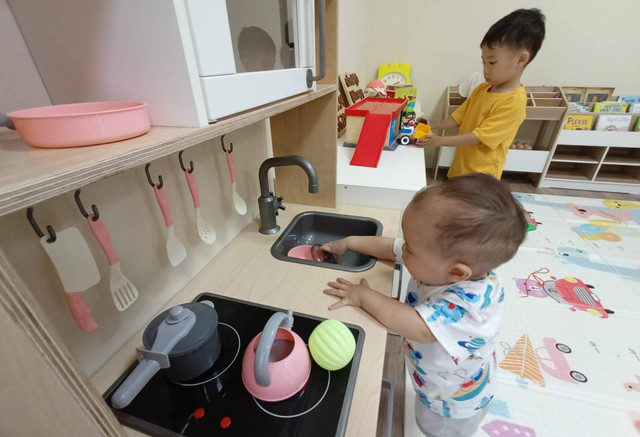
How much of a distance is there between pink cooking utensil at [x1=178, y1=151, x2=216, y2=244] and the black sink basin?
0.22 m

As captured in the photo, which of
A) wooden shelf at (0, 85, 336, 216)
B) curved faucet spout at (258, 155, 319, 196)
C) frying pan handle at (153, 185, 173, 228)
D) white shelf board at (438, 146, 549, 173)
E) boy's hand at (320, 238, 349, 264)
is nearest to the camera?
wooden shelf at (0, 85, 336, 216)

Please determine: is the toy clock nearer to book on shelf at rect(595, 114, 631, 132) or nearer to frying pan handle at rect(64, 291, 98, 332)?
book on shelf at rect(595, 114, 631, 132)

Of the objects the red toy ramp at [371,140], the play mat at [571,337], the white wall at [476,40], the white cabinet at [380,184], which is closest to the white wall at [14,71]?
the white cabinet at [380,184]

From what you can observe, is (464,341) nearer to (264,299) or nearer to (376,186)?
(264,299)

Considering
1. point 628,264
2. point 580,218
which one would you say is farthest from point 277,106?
point 580,218

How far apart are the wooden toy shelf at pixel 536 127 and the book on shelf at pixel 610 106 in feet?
1.01

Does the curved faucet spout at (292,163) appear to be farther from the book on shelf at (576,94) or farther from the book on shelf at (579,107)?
the book on shelf at (576,94)

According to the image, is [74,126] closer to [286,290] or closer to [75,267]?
[75,267]

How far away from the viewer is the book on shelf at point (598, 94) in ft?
8.70

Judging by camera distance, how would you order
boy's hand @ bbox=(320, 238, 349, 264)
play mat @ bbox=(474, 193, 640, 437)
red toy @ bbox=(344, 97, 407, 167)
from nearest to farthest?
boy's hand @ bbox=(320, 238, 349, 264)
play mat @ bbox=(474, 193, 640, 437)
red toy @ bbox=(344, 97, 407, 167)

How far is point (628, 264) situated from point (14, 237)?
2631mm

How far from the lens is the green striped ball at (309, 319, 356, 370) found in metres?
0.50

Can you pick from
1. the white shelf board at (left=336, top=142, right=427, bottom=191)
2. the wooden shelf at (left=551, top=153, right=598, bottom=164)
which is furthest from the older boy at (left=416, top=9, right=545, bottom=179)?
the wooden shelf at (left=551, top=153, right=598, bottom=164)

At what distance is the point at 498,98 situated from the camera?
1412 millimetres
